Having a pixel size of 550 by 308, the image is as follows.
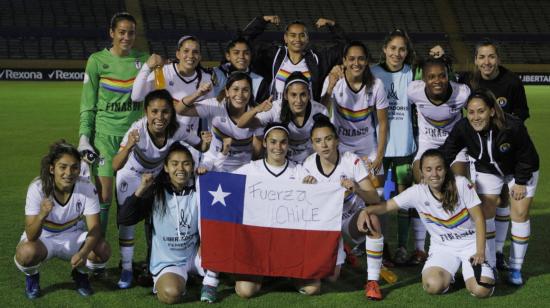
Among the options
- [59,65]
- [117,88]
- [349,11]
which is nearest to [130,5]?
[59,65]

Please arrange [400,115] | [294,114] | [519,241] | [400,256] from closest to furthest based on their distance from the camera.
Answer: [519,241]
[294,114]
[400,256]
[400,115]

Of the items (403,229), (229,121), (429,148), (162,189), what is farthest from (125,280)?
(429,148)

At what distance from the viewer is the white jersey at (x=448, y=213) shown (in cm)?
501

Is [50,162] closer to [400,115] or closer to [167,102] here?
[167,102]

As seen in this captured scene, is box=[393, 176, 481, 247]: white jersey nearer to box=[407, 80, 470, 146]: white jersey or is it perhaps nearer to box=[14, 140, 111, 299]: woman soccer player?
box=[407, 80, 470, 146]: white jersey

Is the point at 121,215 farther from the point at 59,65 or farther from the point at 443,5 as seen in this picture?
the point at 443,5

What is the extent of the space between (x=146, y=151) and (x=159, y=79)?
0.76 metres

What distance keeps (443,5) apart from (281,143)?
36077 millimetres

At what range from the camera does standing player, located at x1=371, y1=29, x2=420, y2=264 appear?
593 cm

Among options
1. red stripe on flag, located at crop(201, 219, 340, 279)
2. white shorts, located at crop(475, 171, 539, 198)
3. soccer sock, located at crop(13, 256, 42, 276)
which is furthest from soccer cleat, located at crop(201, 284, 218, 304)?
white shorts, located at crop(475, 171, 539, 198)

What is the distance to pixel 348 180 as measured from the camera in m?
4.90

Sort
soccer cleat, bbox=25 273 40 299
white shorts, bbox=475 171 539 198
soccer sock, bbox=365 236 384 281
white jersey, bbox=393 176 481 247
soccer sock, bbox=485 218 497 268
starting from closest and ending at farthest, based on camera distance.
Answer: soccer cleat, bbox=25 273 40 299
soccer sock, bbox=365 236 384 281
white jersey, bbox=393 176 481 247
soccer sock, bbox=485 218 497 268
white shorts, bbox=475 171 539 198

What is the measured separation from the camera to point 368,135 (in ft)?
19.2

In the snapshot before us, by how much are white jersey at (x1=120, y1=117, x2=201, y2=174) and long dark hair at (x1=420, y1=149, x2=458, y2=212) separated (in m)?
1.76
